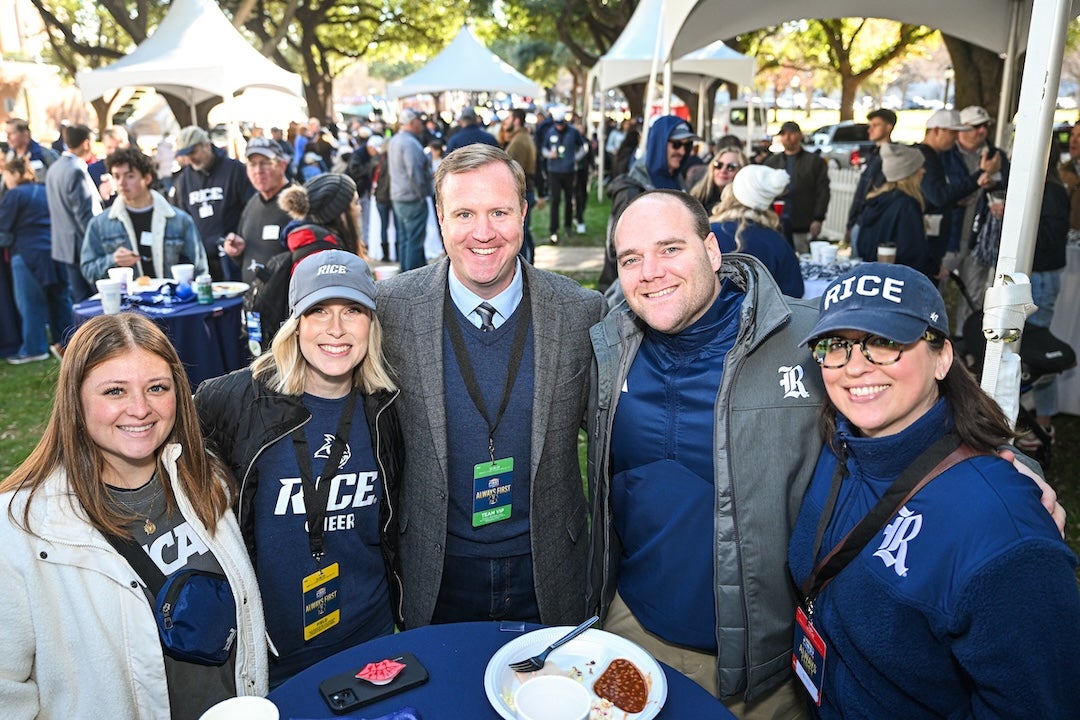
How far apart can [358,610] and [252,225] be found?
4.67m

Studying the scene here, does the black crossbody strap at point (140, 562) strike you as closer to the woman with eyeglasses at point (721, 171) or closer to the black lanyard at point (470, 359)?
the black lanyard at point (470, 359)

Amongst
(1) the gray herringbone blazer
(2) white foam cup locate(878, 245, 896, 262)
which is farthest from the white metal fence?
(1) the gray herringbone blazer

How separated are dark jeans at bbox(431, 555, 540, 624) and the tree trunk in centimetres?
1084

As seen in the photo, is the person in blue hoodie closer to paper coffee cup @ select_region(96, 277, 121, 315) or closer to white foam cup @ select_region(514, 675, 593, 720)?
paper coffee cup @ select_region(96, 277, 121, 315)

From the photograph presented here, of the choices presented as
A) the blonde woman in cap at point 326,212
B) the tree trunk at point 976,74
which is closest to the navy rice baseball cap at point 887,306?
the blonde woman in cap at point 326,212

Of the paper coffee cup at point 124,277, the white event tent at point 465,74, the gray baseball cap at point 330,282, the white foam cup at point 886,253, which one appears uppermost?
the white event tent at point 465,74

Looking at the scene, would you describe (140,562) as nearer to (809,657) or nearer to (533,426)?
(533,426)

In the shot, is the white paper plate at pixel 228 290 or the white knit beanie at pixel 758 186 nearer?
the white knit beanie at pixel 758 186

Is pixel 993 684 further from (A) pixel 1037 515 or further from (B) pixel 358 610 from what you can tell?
(B) pixel 358 610

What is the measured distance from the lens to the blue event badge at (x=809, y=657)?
1.86m

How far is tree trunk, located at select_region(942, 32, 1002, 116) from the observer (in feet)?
34.4

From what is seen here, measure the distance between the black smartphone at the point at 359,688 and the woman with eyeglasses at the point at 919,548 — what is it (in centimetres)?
100

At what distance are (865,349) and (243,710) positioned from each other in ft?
5.16

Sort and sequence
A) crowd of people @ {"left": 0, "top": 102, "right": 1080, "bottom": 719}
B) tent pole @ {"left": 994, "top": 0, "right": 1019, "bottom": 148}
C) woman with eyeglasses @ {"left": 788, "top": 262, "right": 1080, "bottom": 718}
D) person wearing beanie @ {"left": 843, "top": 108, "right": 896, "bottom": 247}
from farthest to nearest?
tent pole @ {"left": 994, "top": 0, "right": 1019, "bottom": 148}, person wearing beanie @ {"left": 843, "top": 108, "right": 896, "bottom": 247}, crowd of people @ {"left": 0, "top": 102, "right": 1080, "bottom": 719}, woman with eyeglasses @ {"left": 788, "top": 262, "right": 1080, "bottom": 718}
